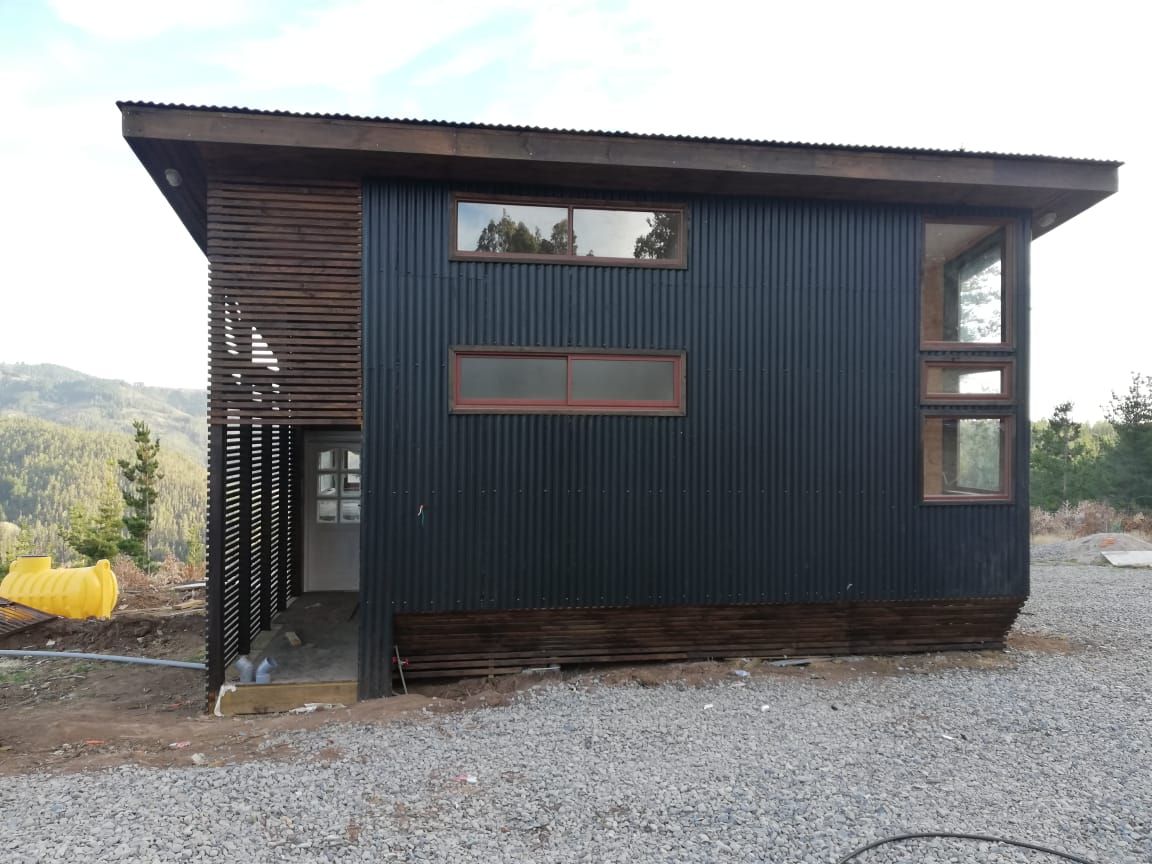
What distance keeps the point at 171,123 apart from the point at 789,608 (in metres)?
6.82

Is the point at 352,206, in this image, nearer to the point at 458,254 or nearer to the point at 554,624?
the point at 458,254

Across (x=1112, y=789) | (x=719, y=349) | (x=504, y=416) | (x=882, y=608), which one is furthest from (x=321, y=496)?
(x=1112, y=789)

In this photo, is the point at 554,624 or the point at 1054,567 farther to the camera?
the point at 1054,567

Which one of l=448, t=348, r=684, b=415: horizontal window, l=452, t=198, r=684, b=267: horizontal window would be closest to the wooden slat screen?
l=448, t=348, r=684, b=415: horizontal window

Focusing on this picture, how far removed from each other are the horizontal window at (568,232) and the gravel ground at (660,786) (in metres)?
3.91

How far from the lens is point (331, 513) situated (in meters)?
8.39

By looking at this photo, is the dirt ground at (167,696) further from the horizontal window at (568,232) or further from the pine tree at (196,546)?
the pine tree at (196,546)

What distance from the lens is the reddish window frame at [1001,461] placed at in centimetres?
599

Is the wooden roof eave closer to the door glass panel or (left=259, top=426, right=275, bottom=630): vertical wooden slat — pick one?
(left=259, top=426, right=275, bottom=630): vertical wooden slat

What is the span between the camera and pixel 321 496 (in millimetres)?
8375

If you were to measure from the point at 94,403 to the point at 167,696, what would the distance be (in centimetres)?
15830

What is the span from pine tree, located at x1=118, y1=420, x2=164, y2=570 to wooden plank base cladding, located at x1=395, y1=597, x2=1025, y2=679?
1856 centimetres

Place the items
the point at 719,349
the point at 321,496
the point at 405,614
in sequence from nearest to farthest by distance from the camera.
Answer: the point at 405,614 → the point at 719,349 → the point at 321,496

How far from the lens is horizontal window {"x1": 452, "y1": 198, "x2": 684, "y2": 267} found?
5.58m
